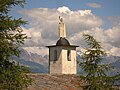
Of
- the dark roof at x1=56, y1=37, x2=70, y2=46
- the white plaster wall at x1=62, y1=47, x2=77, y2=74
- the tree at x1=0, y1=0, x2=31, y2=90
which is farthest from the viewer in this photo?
the dark roof at x1=56, y1=37, x2=70, y2=46

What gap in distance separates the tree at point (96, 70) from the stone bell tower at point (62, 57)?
40.3ft

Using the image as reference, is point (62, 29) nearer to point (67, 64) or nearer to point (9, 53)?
point (67, 64)

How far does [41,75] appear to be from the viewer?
2306 cm

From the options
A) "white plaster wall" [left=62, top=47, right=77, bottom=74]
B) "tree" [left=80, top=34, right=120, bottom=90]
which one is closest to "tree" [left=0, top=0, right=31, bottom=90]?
"tree" [left=80, top=34, right=120, bottom=90]

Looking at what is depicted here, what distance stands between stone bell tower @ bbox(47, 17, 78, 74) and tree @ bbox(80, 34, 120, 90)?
12.3 m

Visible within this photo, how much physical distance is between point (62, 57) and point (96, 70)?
1253cm

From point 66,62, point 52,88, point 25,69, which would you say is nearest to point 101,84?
point 25,69

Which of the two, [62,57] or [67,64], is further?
[67,64]

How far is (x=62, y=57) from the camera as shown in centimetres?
2675

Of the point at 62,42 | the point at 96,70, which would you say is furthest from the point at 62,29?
the point at 96,70

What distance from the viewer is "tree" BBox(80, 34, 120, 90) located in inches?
558

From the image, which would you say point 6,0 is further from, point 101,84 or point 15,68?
point 101,84

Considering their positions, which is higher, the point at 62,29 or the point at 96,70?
the point at 62,29

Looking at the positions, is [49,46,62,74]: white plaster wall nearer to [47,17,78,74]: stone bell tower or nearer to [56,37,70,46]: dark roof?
[47,17,78,74]: stone bell tower
